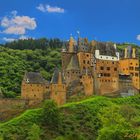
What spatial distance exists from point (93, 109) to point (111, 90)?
9.70 meters

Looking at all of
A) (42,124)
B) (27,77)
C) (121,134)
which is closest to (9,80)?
(27,77)

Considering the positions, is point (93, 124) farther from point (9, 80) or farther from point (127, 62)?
point (9, 80)

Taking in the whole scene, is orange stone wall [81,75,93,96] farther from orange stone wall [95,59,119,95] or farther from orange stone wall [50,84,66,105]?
orange stone wall [50,84,66,105]

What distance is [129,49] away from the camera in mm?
123250

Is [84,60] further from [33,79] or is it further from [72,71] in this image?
[33,79]

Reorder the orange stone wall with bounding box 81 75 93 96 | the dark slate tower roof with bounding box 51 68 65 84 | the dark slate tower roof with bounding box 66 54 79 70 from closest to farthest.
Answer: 1. the dark slate tower roof with bounding box 51 68 65 84
2. the orange stone wall with bounding box 81 75 93 96
3. the dark slate tower roof with bounding box 66 54 79 70

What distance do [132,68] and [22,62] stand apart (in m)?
59.1

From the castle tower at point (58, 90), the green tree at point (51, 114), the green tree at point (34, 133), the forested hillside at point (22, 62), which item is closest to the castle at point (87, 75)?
the castle tower at point (58, 90)

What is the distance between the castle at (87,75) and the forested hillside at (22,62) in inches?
986

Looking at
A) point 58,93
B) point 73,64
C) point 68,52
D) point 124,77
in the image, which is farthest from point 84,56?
point 58,93

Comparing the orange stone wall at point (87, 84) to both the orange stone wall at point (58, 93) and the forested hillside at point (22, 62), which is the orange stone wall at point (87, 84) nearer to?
the orange stone wall at point (58, 93)

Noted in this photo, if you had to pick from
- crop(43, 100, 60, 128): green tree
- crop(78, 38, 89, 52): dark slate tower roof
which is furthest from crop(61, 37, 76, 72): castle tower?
crop(43, 100, 60, 128): green tree

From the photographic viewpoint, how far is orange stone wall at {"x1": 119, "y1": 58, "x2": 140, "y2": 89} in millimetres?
119500

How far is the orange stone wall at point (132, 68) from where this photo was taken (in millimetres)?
119500
